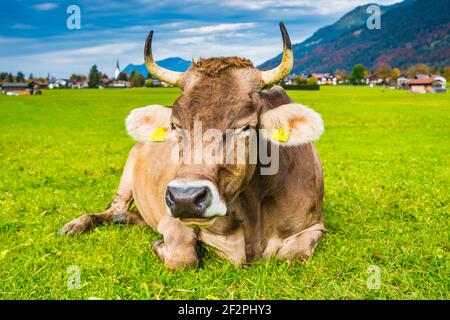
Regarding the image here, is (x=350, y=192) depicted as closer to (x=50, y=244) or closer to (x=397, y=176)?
(x=397, y=176)

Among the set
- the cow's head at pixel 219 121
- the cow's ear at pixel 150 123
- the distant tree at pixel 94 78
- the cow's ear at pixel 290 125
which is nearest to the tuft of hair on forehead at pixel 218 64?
the cow's head at pixel 219 121

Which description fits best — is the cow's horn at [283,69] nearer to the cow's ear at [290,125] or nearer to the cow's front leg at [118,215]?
the cow's ear at [290,125]

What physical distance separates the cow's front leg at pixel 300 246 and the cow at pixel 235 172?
0.01 m

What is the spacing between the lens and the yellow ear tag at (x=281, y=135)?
5.18 m

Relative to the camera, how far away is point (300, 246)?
5762mm

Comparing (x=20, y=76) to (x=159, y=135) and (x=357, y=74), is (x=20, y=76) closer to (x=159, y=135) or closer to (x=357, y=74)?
(x=357, y=74)

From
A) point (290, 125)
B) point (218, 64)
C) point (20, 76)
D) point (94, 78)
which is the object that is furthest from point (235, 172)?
point (20, 76)

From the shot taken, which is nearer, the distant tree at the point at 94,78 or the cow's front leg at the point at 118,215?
the cow's front leg at the point at 118,215

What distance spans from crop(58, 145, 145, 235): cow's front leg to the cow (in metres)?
0.91

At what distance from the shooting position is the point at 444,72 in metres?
154

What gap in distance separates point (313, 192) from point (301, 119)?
4.22 ft

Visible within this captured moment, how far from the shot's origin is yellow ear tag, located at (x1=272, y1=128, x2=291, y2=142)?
5.18 meters

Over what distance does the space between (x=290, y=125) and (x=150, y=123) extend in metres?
Result: 1.50
